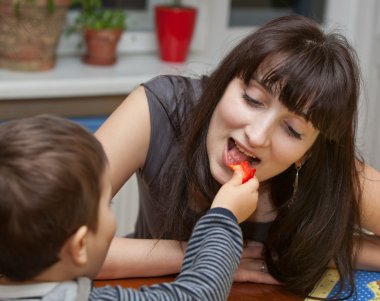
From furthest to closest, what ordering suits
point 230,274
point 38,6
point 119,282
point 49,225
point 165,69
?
point 165,69 < point 38,6 < point 119,282 < point 230,274 < point 49,225

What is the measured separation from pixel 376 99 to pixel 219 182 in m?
1.43

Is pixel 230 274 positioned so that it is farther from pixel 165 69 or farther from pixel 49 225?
pixel 165 69

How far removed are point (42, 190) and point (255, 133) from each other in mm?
553

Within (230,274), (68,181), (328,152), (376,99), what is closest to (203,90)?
(328,152)

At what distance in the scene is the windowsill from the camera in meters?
2.29

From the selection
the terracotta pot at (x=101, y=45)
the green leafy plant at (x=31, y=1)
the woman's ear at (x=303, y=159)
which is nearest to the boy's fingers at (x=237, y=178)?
the woman's ear at (x=303, y=159)

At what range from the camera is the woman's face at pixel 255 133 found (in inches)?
54.3

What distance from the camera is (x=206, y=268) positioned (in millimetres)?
1073

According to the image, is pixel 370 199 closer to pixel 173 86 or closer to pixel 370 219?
pixel 370 219

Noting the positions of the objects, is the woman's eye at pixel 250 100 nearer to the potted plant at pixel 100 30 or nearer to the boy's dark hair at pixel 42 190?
the boy's dark hair at pixel 42 190

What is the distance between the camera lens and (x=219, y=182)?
1.45 m

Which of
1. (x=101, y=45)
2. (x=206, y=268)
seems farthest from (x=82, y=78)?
(x=206, y=268)

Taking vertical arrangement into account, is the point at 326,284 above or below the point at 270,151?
below

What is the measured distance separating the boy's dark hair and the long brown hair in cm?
51
